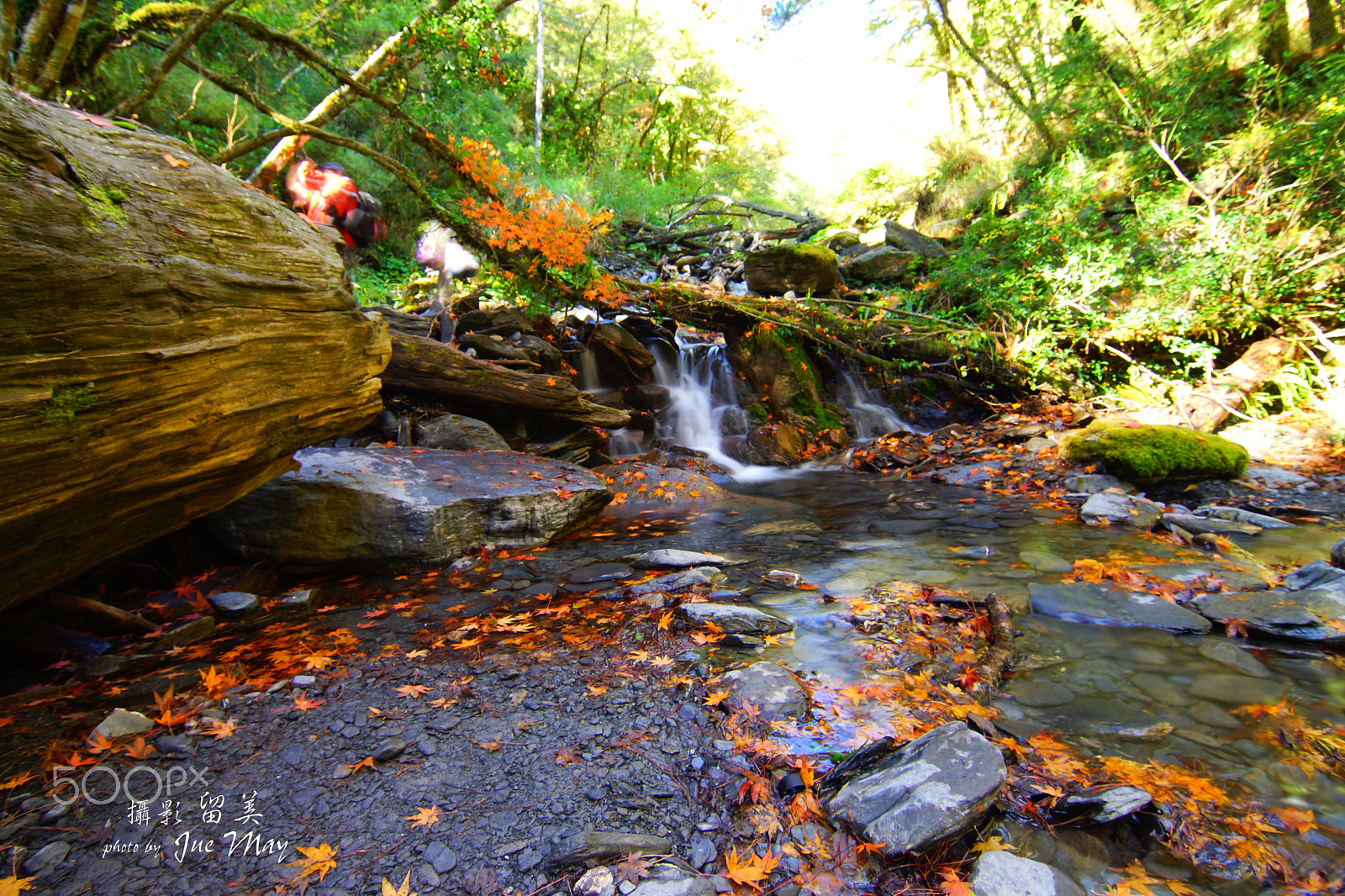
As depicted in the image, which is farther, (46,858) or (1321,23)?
(1321,23)

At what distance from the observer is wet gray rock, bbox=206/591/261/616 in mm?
3797

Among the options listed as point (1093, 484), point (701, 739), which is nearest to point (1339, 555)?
point (1093, 484)

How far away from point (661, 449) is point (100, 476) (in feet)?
23.9

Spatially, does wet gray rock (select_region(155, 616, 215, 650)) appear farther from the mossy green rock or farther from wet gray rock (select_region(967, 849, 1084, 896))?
the mossy green rock

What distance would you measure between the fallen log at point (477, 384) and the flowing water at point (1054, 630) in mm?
1796

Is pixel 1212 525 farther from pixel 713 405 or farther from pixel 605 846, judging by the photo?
pixel 713 405

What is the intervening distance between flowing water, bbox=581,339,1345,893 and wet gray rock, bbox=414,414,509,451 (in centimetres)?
182

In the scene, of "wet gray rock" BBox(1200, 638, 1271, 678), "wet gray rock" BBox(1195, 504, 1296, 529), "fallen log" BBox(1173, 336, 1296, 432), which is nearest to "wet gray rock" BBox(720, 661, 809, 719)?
"wet gray rock" BBox(1200, 638, 1271, 678)

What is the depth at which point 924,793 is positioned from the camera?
74.5 inches

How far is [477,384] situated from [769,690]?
5473 millimetres

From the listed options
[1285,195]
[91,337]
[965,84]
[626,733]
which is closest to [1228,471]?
[1285,195]

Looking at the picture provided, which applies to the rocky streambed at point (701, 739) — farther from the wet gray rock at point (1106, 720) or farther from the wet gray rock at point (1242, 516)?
the wet gray rock at point (1242, 516)

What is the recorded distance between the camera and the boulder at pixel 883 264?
518 inches

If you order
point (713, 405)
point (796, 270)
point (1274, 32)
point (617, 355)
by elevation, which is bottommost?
point (713, 405)
